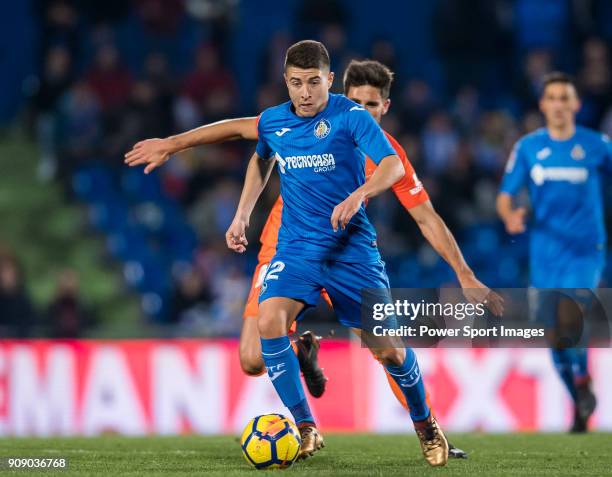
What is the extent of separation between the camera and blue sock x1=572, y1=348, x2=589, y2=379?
338 inches

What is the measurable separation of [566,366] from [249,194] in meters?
3.29

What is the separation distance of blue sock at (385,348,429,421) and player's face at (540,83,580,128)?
338 centimetres

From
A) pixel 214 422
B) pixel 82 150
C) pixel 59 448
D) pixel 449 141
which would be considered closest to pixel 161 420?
pixel 214 422

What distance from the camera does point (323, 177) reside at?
6070 millimetres

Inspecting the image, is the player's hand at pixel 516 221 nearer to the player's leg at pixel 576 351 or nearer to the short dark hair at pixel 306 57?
the player's leg at pixel 576 351

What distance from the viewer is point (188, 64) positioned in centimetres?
1617

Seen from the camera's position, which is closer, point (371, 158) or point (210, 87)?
point (371, 158)

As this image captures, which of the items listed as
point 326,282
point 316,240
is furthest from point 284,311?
point 316,240

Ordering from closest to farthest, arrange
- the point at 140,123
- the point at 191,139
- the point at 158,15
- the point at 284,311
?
the point at 284,311 < the point at 191,139 < the point at 140,123 < the point at 158,15

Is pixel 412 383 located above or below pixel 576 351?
above

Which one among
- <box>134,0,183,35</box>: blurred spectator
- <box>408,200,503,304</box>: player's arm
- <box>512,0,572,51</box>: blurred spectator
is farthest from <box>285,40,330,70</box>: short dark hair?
<box>512,0,572,51</box>: blurred spectator

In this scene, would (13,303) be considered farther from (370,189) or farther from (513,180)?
(370,189)

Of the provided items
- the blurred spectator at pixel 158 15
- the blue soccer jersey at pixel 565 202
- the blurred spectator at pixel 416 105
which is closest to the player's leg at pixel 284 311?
the blue soccer jersey at pixel 565 202

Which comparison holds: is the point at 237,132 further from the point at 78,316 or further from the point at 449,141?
the point at 449,141
